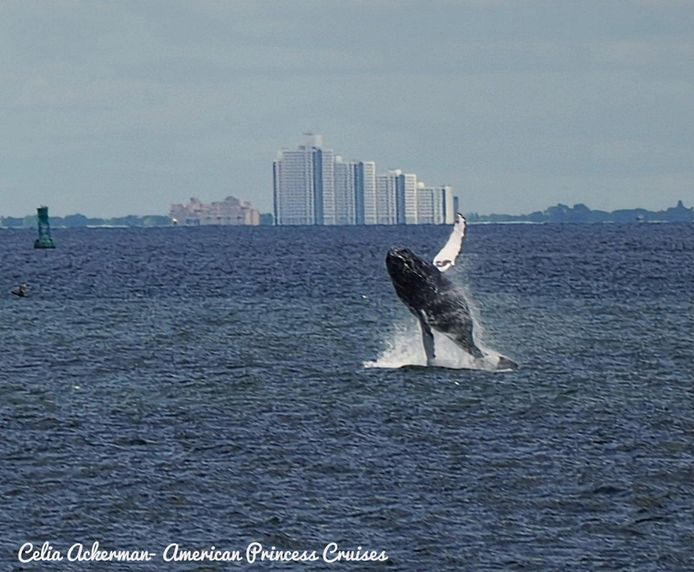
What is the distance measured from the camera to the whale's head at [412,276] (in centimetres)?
4147

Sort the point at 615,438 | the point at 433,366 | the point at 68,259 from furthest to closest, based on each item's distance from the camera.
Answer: the point at 68,259 → the point at 433,366 → the point at 615,438

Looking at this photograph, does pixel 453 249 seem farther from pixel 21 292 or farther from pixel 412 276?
pixel 21 292

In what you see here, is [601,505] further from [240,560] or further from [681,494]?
[240,560]

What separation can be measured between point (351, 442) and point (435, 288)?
22.7 feet

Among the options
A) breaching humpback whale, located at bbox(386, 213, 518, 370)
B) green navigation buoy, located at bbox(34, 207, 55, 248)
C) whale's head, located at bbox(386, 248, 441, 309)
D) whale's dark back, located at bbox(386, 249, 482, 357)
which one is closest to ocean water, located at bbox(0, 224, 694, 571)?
breaching humpback whale, located at bbox(386, 213, 518, 370)

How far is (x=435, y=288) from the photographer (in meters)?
42.1

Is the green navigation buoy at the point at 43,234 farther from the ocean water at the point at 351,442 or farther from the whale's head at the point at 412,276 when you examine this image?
the whale's head at the point at 412,276

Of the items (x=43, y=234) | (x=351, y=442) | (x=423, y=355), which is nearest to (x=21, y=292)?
(x=423, y=355)

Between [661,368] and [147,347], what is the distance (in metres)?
19.5

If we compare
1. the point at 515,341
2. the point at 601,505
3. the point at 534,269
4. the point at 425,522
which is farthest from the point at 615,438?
the point at 534,269

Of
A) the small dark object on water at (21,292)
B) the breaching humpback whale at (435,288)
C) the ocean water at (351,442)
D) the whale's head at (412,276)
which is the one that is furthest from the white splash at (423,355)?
the small dark object on water at (21,292)

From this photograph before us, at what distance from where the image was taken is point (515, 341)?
58625mm

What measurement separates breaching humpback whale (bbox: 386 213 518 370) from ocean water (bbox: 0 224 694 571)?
175 cm

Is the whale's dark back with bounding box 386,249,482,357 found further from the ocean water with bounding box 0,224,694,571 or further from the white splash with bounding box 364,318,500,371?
the ocean water with bounding box 0,224,694,571
